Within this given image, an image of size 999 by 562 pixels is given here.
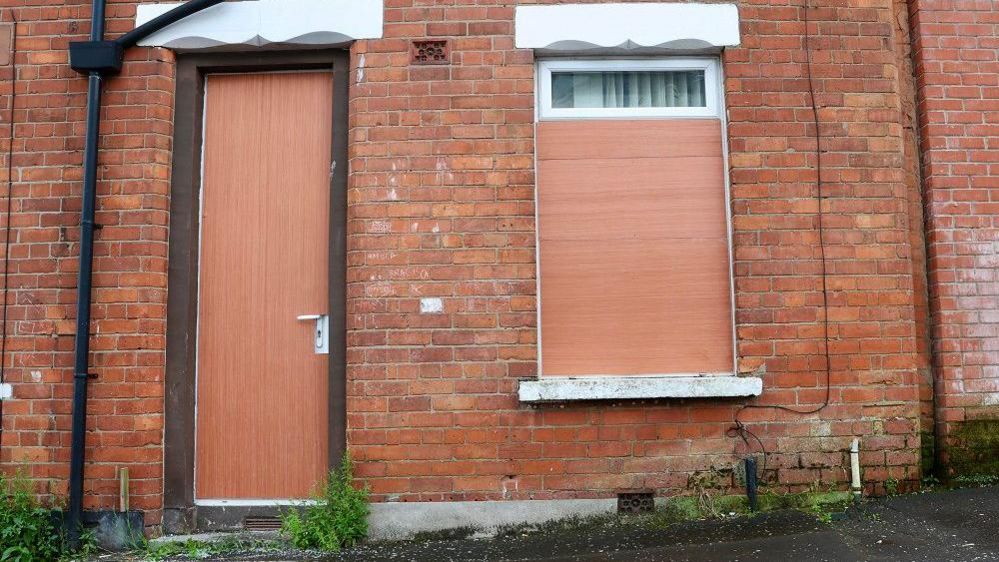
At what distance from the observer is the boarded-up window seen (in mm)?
4457

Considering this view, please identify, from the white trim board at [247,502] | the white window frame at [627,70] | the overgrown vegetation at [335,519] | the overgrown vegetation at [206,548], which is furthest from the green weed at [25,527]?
the white window frame at [627,70]

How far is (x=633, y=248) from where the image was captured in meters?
4.51

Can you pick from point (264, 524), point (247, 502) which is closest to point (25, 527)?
Answer: point (247, 502)

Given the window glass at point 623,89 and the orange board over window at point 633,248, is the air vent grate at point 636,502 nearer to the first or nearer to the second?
the orange board over window at point 633,248

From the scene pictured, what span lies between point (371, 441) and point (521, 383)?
939mm

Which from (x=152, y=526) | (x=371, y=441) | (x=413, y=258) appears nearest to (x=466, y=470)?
(x=371, y=441)

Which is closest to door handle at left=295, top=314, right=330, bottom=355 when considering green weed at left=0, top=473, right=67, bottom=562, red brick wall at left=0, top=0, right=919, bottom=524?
red brick wall at left=0, top=0, right=919, bottom=524

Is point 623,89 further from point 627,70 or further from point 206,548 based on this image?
point 206,548

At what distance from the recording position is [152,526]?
426cm

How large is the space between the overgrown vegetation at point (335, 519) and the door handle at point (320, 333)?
68cm

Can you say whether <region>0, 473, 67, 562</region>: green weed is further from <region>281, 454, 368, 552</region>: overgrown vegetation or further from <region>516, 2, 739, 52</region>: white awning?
<region>516, 2, 739, 52</region>: white awning

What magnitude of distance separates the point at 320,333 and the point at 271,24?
1.91 meters

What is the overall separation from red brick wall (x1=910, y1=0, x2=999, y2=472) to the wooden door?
12.5 ft

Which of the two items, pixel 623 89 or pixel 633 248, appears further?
pixel 623 89
